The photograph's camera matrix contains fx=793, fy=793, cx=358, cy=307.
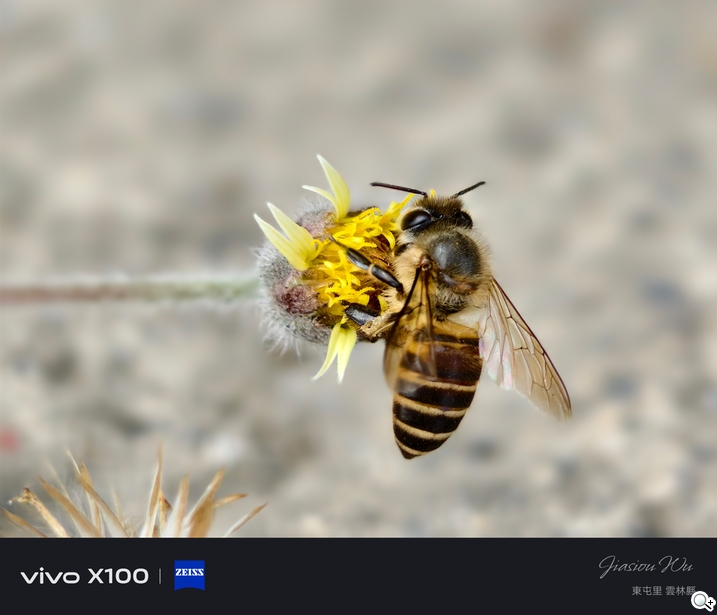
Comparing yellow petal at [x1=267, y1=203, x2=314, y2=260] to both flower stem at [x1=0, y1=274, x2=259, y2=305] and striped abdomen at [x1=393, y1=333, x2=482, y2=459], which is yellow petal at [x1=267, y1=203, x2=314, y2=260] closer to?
flower stem at [x1=0, y1=274, x2=259, y2=305]

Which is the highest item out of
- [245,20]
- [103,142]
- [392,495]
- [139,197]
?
[245,20]

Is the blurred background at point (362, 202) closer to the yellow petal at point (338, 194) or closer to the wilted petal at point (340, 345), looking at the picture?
the yellow petal at point (338, 194)

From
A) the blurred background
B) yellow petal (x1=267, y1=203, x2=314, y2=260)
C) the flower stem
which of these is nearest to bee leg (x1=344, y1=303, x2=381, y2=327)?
yellow petal (x1=267, y1=203, x2=314, y2=260)

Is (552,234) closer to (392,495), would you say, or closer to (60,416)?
(392,495)

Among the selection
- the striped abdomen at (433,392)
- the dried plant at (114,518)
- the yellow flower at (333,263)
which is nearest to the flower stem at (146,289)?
the yellow flower at (333,263)

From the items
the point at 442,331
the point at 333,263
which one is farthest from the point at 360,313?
the point at 442,331
